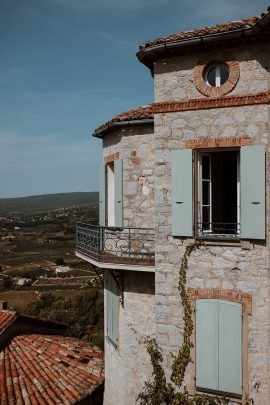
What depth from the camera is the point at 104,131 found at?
1155cm

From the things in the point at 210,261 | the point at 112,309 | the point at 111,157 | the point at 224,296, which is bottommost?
the point at 112,309

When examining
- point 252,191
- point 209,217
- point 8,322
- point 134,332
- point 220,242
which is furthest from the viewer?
point 8,322

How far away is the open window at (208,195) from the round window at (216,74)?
52.1 inches

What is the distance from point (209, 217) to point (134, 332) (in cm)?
341

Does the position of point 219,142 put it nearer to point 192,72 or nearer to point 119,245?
point 192,72

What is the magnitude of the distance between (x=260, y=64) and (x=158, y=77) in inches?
→ 81.7

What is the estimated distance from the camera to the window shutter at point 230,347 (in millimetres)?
8133

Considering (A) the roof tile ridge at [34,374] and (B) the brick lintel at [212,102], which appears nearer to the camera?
(B) the brick lintel at [212,102]

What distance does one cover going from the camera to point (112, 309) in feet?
36.4

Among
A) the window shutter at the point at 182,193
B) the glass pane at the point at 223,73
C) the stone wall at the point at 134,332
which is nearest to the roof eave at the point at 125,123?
the window shutter at the point at 182,193

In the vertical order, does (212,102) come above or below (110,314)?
above

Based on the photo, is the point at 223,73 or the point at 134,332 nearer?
the point at 223,73

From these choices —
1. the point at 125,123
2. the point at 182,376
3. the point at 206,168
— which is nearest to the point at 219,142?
the point at 206,168

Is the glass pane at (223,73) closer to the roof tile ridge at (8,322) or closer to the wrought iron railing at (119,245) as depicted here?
the wrought iron railing at (119,245)
